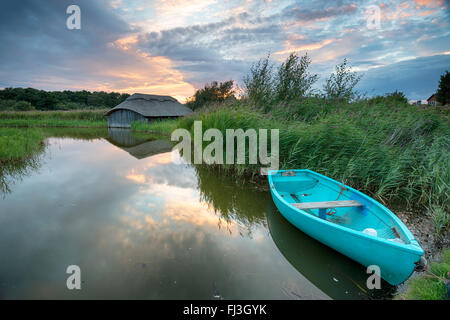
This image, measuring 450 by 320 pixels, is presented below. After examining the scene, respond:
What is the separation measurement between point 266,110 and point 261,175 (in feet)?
15.8

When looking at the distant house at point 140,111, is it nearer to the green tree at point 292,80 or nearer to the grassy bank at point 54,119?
the grassy bank at point 54,119

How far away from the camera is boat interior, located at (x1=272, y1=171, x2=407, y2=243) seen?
2.79 metres

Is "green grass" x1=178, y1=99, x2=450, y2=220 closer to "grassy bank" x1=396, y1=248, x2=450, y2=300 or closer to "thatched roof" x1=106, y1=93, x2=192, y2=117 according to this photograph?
"grassy bank" x1=396, y1=248, x2=450, y2=300

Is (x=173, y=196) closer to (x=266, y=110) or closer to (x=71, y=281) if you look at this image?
(x=71, y=281)

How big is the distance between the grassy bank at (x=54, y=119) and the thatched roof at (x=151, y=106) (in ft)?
13.8

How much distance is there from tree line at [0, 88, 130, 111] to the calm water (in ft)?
147

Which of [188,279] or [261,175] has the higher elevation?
[261,175]

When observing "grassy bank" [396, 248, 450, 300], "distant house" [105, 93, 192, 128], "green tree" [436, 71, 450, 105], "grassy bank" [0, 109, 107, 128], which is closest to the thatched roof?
"distant house" [105, 93, 192, 128]

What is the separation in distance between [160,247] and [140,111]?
75.2ft

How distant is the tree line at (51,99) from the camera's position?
42.1 meters

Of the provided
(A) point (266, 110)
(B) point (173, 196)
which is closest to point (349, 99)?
(A) point (266, 110)

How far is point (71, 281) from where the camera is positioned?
99.5 inches

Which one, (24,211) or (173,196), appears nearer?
(24,211)

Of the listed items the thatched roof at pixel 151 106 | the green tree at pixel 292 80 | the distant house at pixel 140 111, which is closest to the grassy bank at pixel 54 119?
the distant house at pixel 140 111
